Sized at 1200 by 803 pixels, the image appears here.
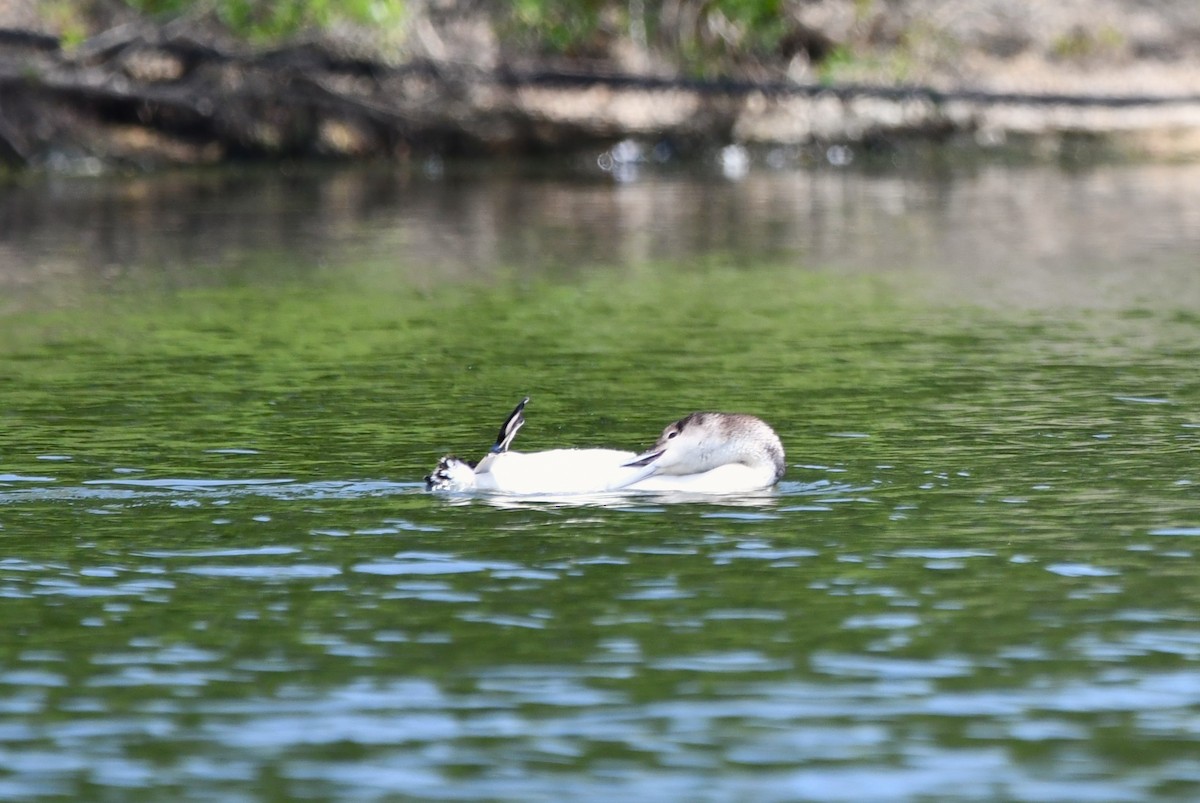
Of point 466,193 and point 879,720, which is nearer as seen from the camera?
point 879,720

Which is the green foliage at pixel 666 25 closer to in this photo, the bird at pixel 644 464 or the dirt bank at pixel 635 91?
the dirt bank at pixel 635 91

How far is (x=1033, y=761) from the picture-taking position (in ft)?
20.7

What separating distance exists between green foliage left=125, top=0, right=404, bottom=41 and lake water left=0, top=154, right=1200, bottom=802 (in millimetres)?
9495

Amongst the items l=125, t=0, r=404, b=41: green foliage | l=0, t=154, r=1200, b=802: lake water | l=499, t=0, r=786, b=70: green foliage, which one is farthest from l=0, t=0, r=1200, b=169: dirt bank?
l=0, t=154, r=1200, b=802: lake water

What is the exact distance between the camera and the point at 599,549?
898 centimetres

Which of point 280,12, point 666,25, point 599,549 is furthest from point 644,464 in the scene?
point 666,25

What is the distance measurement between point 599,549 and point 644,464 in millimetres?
951

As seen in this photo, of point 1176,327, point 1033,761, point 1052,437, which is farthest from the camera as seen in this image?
point 1176,327

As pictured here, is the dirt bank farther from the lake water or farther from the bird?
the bird

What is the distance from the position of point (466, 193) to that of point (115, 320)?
14.0 meters

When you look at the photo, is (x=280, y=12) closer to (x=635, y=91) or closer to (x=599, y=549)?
(x=635, y=91)

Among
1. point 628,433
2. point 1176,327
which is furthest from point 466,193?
point 628,433

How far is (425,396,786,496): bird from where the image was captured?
9.92m

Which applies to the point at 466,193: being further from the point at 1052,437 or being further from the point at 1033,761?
the point at 1033,761
